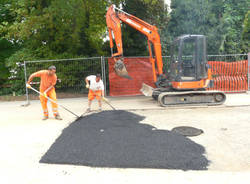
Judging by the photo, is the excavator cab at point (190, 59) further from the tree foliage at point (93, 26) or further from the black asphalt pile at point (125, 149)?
the tree foliage at point (93, 26)

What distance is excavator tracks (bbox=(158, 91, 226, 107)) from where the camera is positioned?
7.49 meters

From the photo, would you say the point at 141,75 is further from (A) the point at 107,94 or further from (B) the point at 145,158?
(B) the point at 145,158

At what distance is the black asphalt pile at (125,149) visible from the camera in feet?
10.9

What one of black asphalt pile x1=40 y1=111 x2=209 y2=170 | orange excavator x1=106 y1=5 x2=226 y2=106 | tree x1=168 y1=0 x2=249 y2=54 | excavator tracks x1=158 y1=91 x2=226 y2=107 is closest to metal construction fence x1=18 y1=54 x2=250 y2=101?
orange excavator x1=106 y1=5 x2=226 y2=106

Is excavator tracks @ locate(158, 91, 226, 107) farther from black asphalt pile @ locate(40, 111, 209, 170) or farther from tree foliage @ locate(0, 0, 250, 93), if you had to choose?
tree foliage @ locate(0, 0, 250, 93)

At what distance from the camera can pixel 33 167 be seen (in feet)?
11.1

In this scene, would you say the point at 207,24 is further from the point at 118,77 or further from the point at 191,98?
the point at 191,98

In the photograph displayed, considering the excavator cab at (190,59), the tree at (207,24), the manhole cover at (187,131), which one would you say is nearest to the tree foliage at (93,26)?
the tree at (207,24)

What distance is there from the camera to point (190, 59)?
745 centimetres

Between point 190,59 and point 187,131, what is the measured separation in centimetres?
341

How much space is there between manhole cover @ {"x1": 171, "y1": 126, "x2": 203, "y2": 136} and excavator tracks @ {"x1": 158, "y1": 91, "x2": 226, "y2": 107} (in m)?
2.39

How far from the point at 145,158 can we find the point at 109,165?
0.61 metres

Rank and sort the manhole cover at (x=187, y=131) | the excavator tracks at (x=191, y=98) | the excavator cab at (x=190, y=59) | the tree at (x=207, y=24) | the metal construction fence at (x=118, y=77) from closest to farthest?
the manhole cover at (x=187, y=131), the excavator cab at (x=190, y=59), the excavator tracks at (x=191, y=98), the metal construction fence at (x=118, y=77), the tree at (x=207, y=24)

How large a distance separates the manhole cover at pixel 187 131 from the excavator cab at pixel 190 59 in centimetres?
265
